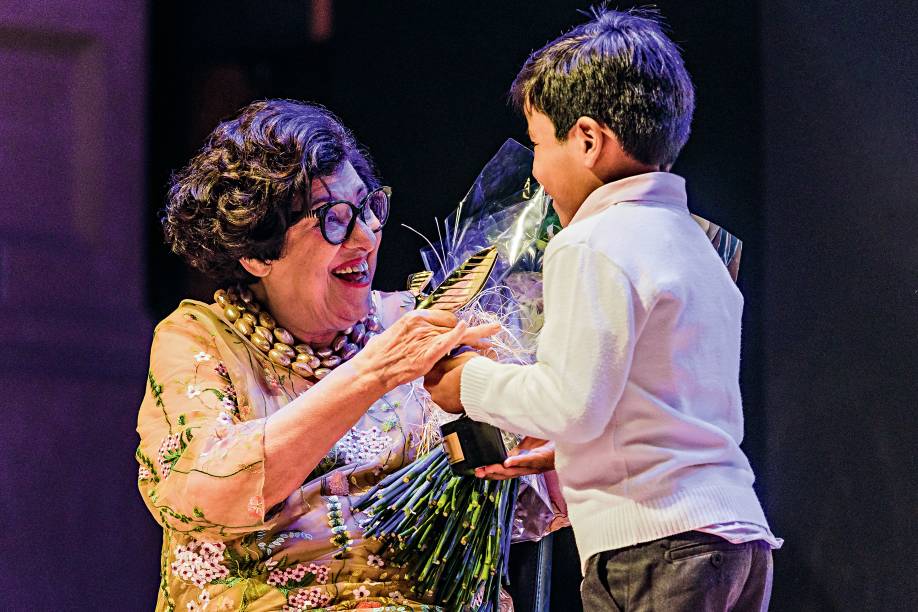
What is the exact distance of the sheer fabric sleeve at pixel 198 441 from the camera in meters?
1.53

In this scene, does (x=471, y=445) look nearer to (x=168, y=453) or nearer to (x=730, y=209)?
(x=168, y=453)

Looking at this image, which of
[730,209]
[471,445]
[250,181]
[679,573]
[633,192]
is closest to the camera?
[679,573]

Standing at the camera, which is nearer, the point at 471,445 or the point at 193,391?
the point at 471,445

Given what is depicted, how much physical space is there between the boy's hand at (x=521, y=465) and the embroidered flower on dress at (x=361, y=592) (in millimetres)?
302

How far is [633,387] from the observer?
1.30m

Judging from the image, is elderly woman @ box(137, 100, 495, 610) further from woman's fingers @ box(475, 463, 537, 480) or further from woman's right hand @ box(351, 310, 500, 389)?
woman's fingers @ box(475, 463, 537, 480)

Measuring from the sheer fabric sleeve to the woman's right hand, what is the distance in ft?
0.68

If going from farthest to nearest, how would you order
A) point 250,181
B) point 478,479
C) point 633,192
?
point 250,181, point 478,479, point 633,192

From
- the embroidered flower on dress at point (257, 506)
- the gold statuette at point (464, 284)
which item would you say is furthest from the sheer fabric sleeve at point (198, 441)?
the gold statuette at point (464, 284)

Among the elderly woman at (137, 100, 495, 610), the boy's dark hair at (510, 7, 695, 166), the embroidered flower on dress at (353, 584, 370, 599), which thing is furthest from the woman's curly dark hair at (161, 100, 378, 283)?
the embroidered flower on dress at (353, 584, 370, 599)

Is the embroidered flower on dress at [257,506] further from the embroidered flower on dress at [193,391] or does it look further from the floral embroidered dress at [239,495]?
the embroidered flower on dress at [193,391]

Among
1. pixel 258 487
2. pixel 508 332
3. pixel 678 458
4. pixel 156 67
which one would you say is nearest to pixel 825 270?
pixel 508 332

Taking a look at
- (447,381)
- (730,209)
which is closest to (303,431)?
(447,381)

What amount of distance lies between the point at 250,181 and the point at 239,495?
0.56 meters
